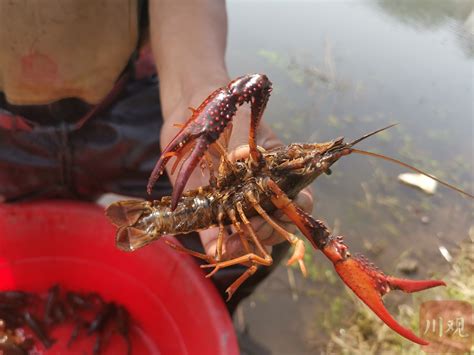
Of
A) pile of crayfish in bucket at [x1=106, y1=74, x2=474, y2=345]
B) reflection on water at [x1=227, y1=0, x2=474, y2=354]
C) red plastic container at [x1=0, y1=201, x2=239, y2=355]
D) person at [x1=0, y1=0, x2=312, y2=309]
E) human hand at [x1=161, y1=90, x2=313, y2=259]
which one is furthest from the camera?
reflection on water at [x1=227, y1=0, x2=474, y2=354]

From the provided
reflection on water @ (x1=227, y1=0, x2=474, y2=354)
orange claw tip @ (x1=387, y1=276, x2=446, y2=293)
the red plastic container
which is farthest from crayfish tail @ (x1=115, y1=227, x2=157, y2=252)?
reflection on water @ (x1=227, y1=0, x2=474, y2=354)

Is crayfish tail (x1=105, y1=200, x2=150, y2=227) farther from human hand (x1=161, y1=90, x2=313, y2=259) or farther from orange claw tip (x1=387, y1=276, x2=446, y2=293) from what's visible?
orange claw tip (x1=387, y1=276, x2=446, y2=293)

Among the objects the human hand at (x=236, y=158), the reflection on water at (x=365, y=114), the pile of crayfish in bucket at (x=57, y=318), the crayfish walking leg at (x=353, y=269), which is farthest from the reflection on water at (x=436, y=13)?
the crayfish walking leg at (x=353, y=269)

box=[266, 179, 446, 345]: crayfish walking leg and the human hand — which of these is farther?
the human hand

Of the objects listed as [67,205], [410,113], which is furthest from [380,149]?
[67,205]

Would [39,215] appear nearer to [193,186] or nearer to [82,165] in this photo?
[82,165]

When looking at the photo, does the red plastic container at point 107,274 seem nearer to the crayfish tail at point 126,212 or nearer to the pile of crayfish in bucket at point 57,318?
→ the pile of crayfish in bucket at point 57,318

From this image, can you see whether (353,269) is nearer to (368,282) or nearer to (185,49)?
(368,282)
